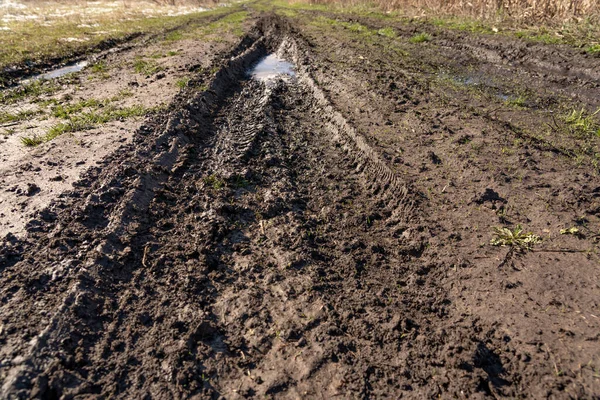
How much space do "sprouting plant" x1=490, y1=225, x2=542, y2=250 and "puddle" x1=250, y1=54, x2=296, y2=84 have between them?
692 cm

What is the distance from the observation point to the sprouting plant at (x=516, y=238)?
11.4ft

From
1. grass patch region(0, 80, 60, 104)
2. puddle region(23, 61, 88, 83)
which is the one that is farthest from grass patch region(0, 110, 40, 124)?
puddle region(23, 61, 88, 83)

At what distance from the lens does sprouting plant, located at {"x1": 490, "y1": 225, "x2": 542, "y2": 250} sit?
3.46m

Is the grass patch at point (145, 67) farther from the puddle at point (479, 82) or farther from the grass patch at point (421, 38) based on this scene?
the grass patch at point (421, 38)

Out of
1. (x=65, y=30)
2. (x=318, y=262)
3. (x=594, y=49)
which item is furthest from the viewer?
(x=65, y=30)

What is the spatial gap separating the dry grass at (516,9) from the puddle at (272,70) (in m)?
8.40

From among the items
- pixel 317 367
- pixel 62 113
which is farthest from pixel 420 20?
pixel 317 367

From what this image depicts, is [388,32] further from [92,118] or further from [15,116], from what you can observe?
[15,116]

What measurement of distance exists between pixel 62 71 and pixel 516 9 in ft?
51.2

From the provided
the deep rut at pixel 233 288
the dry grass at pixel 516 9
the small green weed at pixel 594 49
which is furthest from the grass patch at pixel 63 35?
the small green weed at pixel 594 49

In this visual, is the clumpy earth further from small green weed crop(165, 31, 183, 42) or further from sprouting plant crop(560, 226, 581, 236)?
small green weed crop(165, 31, 183, 42)

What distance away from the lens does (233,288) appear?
321 centimetres

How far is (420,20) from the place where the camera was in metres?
15.0

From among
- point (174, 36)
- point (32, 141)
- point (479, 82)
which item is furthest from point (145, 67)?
point (479, 82)
